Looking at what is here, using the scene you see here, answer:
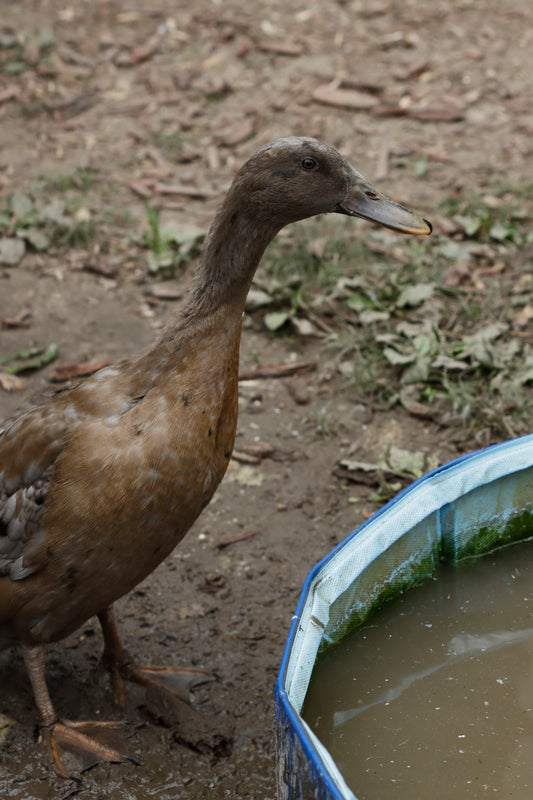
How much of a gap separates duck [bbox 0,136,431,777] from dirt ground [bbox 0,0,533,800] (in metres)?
0.69

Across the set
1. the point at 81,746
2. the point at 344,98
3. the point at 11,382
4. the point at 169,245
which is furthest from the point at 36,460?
the point at 344,98

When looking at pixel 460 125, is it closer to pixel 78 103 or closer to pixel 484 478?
pixel 78 103

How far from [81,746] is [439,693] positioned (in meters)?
1.21

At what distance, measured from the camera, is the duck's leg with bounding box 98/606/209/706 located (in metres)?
3.35

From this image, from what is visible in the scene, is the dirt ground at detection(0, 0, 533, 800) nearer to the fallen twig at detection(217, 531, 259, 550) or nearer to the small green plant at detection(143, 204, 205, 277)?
the fallen twig at detection(217, 531, 259, 550)

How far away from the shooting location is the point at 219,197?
6.50 m

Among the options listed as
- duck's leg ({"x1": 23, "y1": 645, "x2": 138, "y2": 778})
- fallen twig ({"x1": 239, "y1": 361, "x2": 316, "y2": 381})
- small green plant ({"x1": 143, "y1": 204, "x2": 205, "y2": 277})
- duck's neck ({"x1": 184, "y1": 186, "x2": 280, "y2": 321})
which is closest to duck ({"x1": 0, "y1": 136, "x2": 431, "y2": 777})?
duck's neck ({"x1": 184, "y1": 186, "x2": 280, "y2": 321})

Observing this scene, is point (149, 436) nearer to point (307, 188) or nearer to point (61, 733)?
point (307, 188)

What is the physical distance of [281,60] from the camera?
309 inches

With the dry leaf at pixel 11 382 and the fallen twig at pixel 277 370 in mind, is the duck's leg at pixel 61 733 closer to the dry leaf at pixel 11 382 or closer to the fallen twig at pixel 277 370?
the dry leaf at pixel 11 382

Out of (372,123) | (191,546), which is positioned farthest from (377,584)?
(372,123)

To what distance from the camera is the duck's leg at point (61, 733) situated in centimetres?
304

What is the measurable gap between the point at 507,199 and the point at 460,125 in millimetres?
1230

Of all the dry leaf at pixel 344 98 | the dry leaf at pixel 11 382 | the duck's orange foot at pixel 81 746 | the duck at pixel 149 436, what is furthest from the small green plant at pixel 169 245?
the duck's orange foot at pixel 81 746
